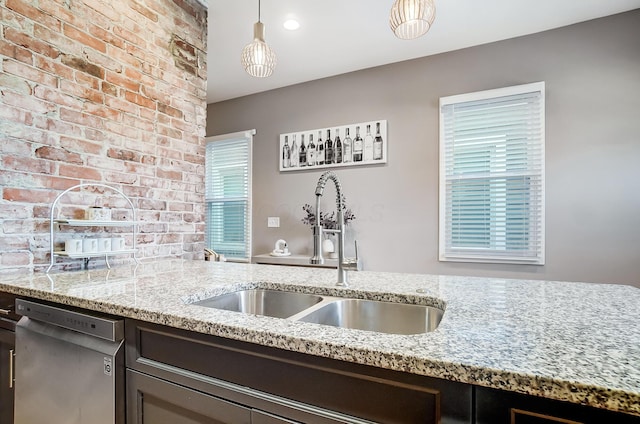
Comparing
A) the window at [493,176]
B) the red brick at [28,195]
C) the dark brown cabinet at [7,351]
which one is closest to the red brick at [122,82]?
the red brick at [28,195]

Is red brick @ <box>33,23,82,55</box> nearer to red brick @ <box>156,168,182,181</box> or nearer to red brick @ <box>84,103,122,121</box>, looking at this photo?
red brick @ <box>84,103,122,121</box>

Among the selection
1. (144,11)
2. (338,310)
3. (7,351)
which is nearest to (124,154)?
(144,11)

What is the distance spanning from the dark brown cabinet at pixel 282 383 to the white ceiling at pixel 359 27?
8.09 ft

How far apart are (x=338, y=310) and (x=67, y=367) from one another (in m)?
0.93

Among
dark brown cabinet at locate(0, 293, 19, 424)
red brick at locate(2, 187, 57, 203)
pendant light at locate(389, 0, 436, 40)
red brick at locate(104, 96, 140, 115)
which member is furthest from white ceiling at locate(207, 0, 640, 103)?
dark brown cabinet at locate(0, 293, 19, 424)

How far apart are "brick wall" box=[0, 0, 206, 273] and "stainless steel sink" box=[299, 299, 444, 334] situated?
141cm

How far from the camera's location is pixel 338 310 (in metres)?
1.21

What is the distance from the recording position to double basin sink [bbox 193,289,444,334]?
1115mm

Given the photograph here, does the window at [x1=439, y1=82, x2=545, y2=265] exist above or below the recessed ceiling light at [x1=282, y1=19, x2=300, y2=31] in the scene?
below

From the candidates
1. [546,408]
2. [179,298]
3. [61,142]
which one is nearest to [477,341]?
[546,408]

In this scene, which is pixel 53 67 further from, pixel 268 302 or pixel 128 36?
pixel 268 302

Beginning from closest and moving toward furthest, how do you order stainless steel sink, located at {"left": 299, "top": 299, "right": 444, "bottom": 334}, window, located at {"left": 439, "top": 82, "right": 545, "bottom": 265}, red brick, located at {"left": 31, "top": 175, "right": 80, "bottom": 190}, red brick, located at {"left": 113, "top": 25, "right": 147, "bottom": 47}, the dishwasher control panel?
1. the dishwasher control panel
2. stainless steel sink, located at {"left": 299, "top": 299, "right": 444, "bottom": 334}
3. red brick, located at {"left": 31, "top": 175, "right": 80, "bottom": 190}
4. red brick, located at {"left": 113, "top": 25, "right": 147, "bottom": 47}
5. window, located at {"left": 439, "top": 82, "right": 545, "bottom": 265}

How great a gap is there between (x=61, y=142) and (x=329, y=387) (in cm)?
176

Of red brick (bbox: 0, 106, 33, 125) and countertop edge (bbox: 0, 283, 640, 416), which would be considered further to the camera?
red brick (bbox: 0, 106, 33, 125)
